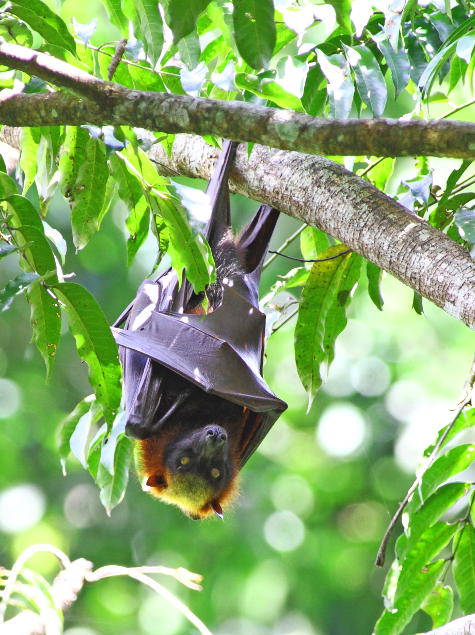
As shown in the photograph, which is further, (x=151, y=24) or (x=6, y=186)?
(x=6, y=186)

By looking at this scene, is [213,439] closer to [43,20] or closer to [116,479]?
[116,479]

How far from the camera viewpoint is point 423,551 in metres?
2.64

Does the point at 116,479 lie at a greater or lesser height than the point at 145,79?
lesser

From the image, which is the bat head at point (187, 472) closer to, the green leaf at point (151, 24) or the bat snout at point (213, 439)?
the bat snout at point (213, 439)

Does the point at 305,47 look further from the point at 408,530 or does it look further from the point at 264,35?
the point at 408,530

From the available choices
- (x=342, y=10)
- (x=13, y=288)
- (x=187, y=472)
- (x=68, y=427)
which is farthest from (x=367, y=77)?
(x=187, y=472)

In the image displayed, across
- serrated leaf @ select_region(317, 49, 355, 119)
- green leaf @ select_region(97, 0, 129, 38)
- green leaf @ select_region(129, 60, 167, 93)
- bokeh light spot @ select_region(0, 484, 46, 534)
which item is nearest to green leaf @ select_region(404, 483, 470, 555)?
serrated leaf @ select_region(317, 49, 355, 119)

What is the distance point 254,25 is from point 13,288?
1.00 m

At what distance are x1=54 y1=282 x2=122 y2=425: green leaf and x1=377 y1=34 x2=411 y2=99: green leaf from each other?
129 cm

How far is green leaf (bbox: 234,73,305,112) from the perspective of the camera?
79.4 inches

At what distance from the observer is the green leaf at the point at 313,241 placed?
3486 millimetres

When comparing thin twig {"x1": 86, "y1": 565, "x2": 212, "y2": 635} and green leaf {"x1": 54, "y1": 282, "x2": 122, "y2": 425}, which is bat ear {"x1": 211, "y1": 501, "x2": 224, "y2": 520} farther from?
green leaf {"x1": 54, "y1": 282, "x2": 122, "y2": 425}

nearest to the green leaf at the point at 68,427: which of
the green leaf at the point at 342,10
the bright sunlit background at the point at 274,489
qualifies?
the green leaf at the point at 342,10

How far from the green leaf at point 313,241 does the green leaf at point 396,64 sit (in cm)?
118
